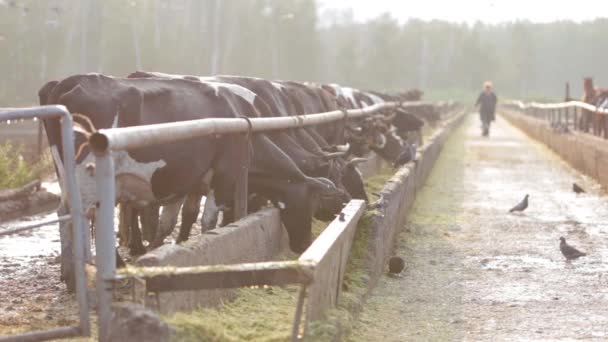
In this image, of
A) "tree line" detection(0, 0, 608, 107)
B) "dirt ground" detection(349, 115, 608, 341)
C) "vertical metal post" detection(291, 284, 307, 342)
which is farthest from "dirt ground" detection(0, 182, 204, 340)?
"tree line" detection(0, 0, 608, 107)

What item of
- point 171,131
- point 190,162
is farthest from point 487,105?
point 171,131

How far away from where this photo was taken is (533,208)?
15398 mm

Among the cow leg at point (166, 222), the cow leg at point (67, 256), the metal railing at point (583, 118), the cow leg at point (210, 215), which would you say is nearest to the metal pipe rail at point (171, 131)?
the cow leg at point (210, 215)

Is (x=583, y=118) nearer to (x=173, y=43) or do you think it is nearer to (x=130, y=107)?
(x=130, y=107)

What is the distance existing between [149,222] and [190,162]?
4.99 feet

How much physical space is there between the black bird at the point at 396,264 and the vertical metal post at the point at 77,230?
396cm

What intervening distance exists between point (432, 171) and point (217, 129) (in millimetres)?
14216

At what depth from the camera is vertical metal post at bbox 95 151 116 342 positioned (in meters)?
5.71

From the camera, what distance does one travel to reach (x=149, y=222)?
11.1 m

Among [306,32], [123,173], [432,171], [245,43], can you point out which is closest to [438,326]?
[123,173]

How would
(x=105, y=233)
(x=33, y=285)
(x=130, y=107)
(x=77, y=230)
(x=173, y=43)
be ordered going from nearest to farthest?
(x=105, y=233), (x=77, y=230), (x=33, y=285), (x=130, y=107), (x=173, y=43)

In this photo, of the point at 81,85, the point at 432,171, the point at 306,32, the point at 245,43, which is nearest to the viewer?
the point at 81,85

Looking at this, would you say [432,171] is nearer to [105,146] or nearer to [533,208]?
[533,208]

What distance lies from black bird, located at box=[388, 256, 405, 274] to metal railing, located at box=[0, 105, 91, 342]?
12.1 feet
